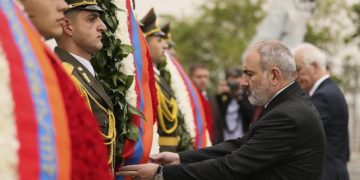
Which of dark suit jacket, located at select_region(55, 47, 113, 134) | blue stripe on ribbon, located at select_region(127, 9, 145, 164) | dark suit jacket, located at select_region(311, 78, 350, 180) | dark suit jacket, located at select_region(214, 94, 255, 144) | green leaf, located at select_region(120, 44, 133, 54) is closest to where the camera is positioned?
dark suit jacket, located at select_region(55, 47, 113, 134)

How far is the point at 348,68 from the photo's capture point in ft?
106

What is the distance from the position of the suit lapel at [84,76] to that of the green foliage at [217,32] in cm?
3278

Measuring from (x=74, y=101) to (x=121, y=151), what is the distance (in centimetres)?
166

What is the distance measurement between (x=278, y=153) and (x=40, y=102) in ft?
6.17

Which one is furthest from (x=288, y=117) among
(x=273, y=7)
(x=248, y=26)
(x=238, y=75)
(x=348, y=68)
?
(x=248, y=26)

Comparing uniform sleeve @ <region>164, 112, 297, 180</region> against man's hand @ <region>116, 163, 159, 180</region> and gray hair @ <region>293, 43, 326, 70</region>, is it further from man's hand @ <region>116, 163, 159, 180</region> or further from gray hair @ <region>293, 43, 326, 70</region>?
gray hair @ <region>293, 43, 326, 70</region>

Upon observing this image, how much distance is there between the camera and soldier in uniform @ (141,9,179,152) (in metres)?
6.22

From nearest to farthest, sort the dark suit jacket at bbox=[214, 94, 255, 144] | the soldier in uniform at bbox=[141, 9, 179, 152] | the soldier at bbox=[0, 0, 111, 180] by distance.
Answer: the soldier at bbox=[0, 0, 111, 180], the soldier in uniform at bbox=[141, 9, 179, 152], the dark suit jacket at bbox=[214, 94, 255, 144]

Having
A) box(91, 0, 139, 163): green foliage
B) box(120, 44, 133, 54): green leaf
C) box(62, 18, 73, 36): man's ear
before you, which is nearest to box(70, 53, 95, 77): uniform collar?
box(62, 18, 73, 36): man's ear

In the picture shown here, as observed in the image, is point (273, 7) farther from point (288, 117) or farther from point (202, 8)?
point (202, 8)

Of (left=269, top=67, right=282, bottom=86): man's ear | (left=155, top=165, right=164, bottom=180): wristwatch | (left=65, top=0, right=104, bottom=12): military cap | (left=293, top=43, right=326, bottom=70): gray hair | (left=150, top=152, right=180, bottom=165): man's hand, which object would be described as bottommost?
(left=155, top=165, right=164, bottom=180): wristwatch

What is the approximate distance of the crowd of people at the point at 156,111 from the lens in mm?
2352

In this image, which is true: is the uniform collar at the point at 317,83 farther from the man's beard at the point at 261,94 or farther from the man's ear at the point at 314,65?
the man's beard at the point at 261,94

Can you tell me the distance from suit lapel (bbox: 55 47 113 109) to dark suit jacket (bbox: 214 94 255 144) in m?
5.44
